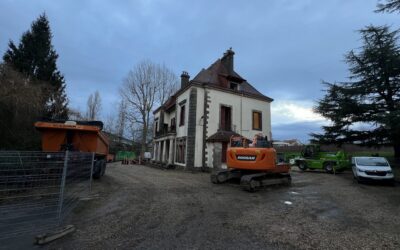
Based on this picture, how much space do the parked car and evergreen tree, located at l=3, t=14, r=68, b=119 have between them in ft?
74.2

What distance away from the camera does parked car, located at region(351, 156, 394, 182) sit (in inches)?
501

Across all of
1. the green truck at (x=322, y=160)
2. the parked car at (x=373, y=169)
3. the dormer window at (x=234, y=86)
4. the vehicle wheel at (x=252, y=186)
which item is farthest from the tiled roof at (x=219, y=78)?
the vehicle wheel at (x=252, y=186)

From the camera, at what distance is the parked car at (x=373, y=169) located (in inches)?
501

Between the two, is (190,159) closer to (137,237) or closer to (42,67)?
(137,237)

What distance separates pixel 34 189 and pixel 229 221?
14.7 feet

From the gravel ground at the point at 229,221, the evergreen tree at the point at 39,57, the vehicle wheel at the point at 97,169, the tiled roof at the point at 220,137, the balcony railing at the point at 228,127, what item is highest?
the evergreen tree at the point at 39,57

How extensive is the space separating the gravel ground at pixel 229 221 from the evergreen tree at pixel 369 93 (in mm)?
12016

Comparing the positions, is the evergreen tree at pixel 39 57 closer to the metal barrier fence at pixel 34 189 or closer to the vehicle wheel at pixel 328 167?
the metal barrier fence at pixel 34 189

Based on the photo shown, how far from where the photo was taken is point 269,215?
659 centimetres

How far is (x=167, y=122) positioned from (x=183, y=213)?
75.5ft

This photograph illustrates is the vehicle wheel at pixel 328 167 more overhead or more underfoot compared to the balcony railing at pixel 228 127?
more underfoot

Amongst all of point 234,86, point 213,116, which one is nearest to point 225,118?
point 213,116

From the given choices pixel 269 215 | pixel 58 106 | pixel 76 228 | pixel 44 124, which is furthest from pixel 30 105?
pixel 269 215

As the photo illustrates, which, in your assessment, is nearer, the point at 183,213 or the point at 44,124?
the point at 183,213
